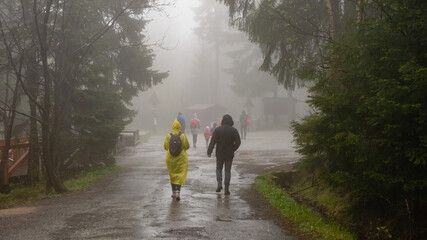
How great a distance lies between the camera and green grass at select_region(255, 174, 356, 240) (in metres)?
6.09

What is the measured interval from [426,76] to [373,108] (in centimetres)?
72

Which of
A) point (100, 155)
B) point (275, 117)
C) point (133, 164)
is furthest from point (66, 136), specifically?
point (275, 117)

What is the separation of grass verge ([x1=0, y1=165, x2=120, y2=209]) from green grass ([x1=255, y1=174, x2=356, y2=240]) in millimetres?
5146

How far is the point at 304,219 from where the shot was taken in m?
7.18

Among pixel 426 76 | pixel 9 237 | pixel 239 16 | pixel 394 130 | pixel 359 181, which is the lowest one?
pixel 9 237

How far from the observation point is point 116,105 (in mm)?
15852

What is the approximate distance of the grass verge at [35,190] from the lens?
36.8 ft

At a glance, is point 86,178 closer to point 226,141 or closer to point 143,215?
point 226,141

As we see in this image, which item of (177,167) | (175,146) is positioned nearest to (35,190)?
(177,167)

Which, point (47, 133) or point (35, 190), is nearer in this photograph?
point (47, 133)

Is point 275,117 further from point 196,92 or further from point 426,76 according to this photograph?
point 426,76

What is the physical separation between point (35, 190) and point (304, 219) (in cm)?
829

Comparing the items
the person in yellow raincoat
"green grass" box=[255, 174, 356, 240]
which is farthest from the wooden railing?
"green grass" box=[255, 174, 356, 240]

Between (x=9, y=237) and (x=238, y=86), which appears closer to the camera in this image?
(x=9, y=237)
